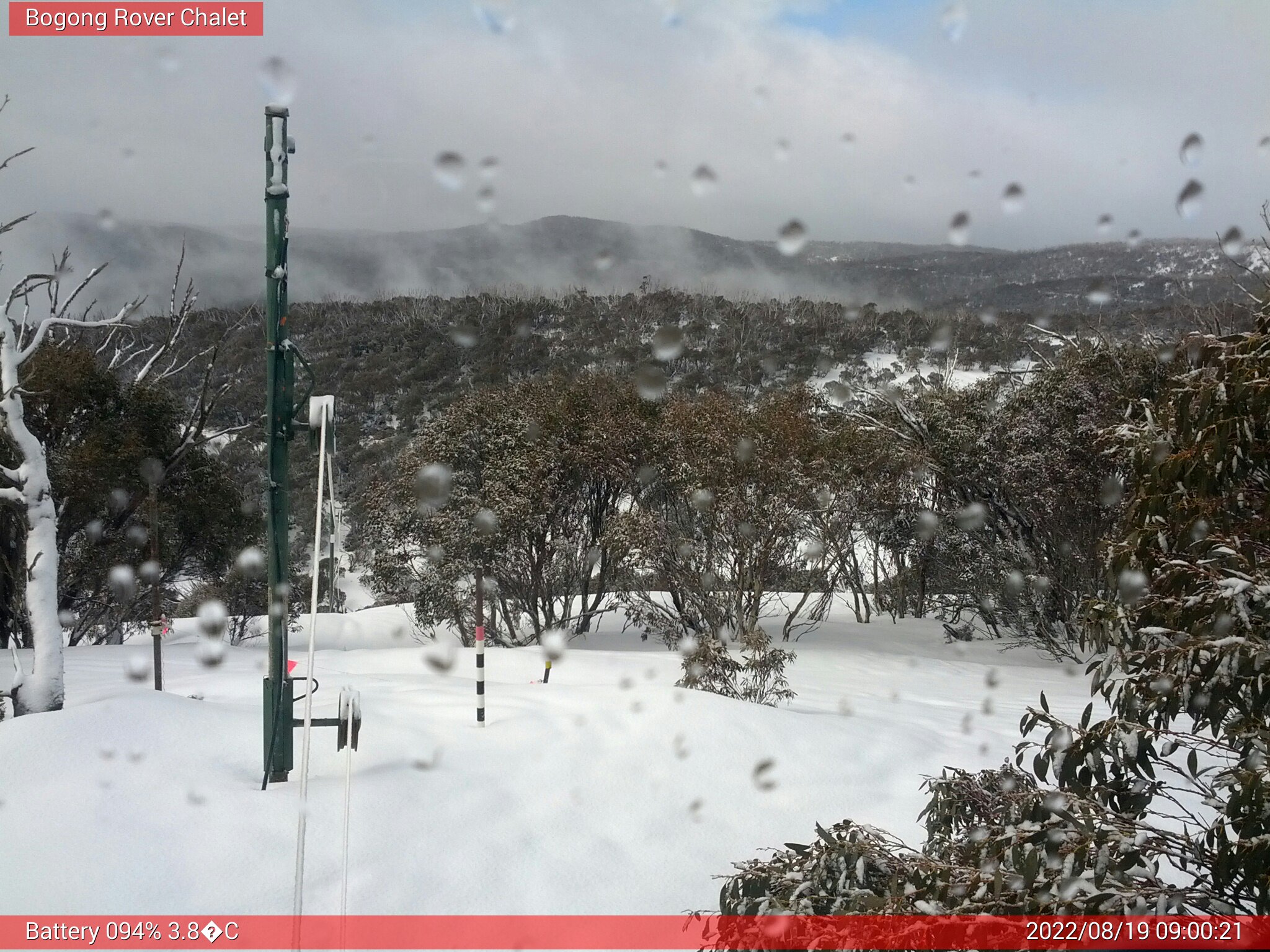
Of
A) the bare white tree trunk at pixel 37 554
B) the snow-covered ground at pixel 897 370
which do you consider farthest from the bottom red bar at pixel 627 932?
the snow-covered ground at pixel 897 370

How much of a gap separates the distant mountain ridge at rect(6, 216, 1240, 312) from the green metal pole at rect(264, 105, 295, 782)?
37.3m

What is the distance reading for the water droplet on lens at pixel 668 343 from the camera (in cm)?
3997

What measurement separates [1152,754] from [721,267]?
57.9 m

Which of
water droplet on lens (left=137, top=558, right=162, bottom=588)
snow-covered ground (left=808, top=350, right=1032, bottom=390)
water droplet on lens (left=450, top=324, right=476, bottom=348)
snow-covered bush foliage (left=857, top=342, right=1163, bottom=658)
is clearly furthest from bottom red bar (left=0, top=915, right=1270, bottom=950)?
water droplet on lens (left=450, top=324, right=476, bottom=348)

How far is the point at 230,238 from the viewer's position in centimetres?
2702

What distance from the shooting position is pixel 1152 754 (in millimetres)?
2396

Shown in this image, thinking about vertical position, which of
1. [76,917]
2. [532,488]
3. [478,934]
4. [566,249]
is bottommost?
[478,934]

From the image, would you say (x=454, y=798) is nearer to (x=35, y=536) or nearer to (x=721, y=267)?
(x=35, y=536)

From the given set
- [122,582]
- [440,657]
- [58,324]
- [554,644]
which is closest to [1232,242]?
[554,644]

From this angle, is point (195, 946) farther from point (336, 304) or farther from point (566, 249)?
point (566, 249)

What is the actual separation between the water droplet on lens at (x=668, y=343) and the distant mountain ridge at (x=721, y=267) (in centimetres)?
468

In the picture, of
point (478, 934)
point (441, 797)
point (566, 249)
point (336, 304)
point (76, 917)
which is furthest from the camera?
point (566, 249)

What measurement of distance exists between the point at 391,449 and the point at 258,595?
808 cm

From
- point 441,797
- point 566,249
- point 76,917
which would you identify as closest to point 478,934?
point 441,797
